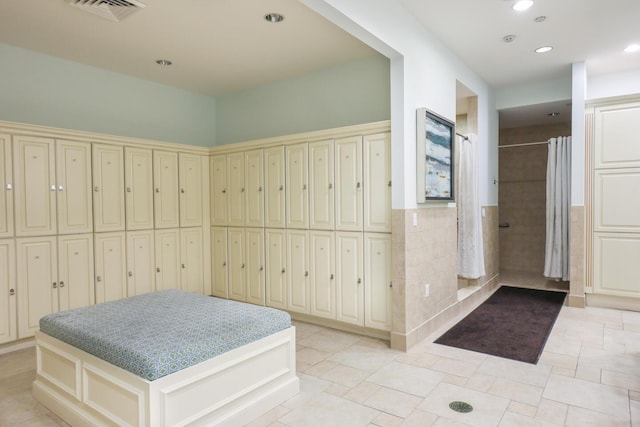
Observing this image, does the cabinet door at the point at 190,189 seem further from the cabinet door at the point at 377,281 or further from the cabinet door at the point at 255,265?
the cabinet door at the point at 377,281

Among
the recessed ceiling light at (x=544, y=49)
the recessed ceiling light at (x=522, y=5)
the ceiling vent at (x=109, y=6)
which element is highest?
the recessed ceiling light at (x=544, y=49)

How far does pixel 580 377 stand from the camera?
9.49 ft

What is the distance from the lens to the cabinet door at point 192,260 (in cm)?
493

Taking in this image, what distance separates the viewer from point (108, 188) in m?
4.21

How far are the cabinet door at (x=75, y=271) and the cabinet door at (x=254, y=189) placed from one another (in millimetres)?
1669

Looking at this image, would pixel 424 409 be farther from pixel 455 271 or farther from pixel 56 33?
pixel 56 33

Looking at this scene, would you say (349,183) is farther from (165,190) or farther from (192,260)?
(192,260)

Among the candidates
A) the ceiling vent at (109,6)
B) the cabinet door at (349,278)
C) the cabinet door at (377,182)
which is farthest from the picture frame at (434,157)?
the ceiling vent at (109,6)

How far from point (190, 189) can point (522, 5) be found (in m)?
3.95

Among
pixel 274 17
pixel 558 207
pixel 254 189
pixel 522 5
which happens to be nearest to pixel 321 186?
pixel 254 189

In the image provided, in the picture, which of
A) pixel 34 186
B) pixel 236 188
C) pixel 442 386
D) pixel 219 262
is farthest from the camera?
pixel 219 262

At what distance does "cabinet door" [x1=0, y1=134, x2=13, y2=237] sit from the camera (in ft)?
11.4

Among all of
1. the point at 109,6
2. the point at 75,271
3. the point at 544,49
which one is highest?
the point at 544,49

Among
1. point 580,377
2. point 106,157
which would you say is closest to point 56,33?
point 106,157
